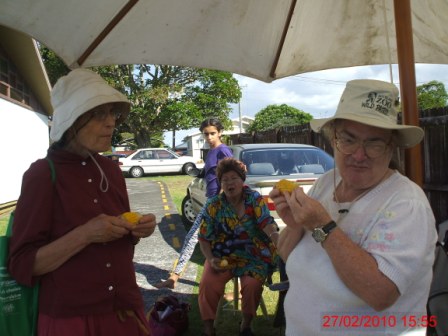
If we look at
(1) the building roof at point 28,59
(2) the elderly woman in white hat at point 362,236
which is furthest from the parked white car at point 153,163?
(2) the elderly woman in white hat at point 362,236

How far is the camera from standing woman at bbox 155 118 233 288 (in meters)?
5.10

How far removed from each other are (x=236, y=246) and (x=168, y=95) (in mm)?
24824

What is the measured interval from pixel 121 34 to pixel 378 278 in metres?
1.95

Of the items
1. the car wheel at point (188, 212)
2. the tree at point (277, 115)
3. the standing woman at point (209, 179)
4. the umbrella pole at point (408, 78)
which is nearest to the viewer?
the umbrella pole at point (408, 78)

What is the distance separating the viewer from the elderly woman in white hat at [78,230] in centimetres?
168

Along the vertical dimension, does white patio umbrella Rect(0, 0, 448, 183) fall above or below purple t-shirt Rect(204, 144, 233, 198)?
above

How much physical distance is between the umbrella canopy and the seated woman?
1.37 metres

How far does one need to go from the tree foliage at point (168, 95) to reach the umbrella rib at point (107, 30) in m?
25.0

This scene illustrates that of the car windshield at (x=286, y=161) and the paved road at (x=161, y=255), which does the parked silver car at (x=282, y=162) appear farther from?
the paved road at (x=161, y=255)

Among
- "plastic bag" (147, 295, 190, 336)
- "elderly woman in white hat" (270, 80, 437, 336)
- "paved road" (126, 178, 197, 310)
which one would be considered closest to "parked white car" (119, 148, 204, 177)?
"paved road" (126, 178, 197, 310)

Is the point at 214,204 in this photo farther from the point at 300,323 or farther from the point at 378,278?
the point at 378,278

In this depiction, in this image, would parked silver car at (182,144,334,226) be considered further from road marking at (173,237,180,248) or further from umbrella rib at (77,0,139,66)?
umbrella rib at (77,0,139,66)

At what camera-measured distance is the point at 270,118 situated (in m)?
55.7

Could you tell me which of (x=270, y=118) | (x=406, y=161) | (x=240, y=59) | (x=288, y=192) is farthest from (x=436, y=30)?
(x=270, y=118)
